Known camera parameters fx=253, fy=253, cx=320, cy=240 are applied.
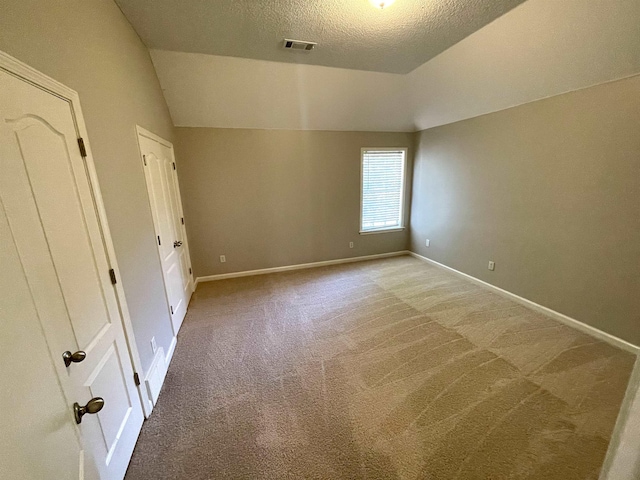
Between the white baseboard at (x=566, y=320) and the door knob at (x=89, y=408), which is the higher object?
the door knob at (x=89, y=408)

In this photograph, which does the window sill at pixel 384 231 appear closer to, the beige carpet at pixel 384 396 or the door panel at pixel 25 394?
the beige carpet at pixel 384 396

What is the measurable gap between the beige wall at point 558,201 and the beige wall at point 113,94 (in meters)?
4.01

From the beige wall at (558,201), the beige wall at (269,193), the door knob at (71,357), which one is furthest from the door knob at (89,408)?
the beige wall at (558,201)

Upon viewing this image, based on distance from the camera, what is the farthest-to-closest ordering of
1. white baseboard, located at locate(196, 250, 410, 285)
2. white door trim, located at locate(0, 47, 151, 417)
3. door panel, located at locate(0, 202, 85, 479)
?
white baseboard, located at locate(196, 250, 410, 285) < white door trim, located at locate(0, 47, 151, 417) < door panel, located at locate(0, 202, 85, 479)

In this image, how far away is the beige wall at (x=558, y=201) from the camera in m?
2.30

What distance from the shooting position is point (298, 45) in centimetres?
255

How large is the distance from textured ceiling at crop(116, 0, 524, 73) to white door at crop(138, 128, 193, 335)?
3.10 ft

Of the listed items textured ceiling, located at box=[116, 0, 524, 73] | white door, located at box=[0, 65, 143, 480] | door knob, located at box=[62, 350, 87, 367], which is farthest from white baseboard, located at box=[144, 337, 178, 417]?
textured ceiling, located at box=[116, 0, 524, 73]

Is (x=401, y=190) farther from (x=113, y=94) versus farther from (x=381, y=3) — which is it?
(x=113, y=94)

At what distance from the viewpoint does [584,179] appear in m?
2.54

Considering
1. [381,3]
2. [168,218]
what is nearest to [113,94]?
[168,218]

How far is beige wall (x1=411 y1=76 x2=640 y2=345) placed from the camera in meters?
2.30

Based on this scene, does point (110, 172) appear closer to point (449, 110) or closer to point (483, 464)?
point (483, 464)

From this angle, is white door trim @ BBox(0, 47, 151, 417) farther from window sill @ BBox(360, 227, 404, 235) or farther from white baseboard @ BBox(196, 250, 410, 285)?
window sill @ BBox(360, 227, 404, 235)
